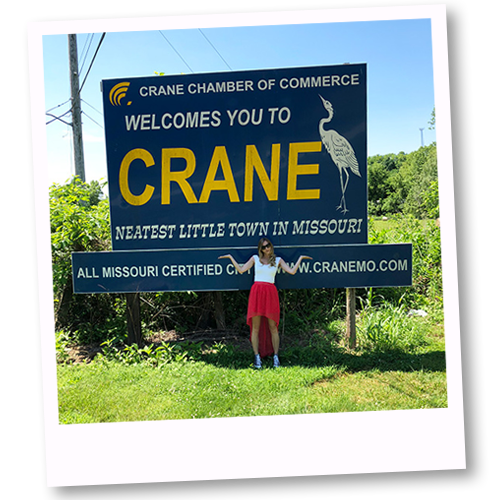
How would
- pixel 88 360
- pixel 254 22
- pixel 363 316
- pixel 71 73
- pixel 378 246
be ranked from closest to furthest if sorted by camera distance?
1. pixel 254 22
2. pixel 378 246
3. pixel 88 360
4. pixel 363 316
5. pixel 71 73

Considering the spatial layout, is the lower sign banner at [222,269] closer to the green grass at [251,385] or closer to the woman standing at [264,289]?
the woman standing at [264,289]

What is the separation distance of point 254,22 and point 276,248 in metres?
2.33

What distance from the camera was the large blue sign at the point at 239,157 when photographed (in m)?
4.60

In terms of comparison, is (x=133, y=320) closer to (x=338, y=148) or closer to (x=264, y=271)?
(x=264, y=271)

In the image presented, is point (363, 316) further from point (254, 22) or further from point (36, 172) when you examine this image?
point (36, 172)

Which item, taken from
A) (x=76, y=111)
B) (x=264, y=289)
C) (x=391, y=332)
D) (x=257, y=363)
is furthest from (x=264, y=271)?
(x=76, y=111)

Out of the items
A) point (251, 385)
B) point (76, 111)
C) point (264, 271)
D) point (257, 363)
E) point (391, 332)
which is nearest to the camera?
point (251, 385)

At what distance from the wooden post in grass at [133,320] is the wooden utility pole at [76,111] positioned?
8.06ft

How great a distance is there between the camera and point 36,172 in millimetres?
3926

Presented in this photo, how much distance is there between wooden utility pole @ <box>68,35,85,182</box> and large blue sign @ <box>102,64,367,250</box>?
1.78m

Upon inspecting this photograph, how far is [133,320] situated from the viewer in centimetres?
525

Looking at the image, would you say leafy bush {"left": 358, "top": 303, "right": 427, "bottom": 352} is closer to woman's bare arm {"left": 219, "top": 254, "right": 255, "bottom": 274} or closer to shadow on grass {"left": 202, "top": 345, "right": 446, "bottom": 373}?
shadow on grass {"left": 202, "top": 345, "right": 446, "bottom": 373}

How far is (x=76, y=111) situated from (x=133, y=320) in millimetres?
3400

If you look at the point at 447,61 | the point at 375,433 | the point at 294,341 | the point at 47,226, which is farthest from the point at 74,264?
the point at 447,61
